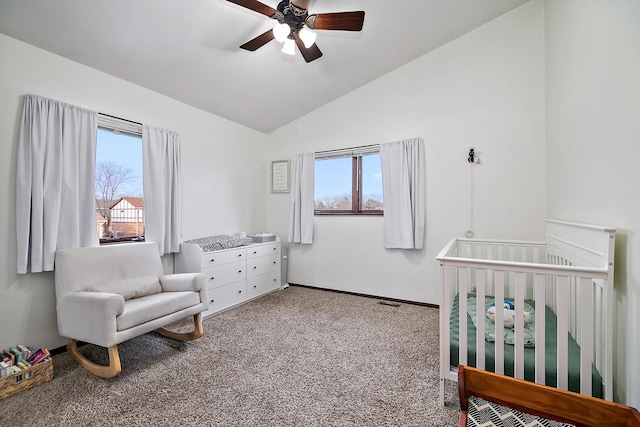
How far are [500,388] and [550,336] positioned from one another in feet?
2.73

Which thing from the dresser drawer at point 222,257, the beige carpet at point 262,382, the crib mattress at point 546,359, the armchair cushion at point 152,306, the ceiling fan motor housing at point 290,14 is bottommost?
the beige carpet at point 262,382

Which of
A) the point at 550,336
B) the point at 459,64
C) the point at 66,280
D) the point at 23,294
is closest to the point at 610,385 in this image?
the point at 550,336

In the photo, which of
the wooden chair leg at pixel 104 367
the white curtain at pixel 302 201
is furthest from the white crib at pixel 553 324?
the white curtain at pixel 302 201

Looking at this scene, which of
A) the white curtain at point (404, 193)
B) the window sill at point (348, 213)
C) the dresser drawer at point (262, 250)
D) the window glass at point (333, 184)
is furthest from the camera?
the window glass at point (333, 184)

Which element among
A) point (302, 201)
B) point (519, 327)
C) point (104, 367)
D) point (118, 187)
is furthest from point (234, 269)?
point (519, 327)

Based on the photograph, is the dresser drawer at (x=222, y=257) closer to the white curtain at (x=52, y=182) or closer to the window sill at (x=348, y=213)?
the white curtain at (x=52, y=182)

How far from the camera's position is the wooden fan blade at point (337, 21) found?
190 centimetres

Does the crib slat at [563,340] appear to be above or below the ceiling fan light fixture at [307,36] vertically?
below

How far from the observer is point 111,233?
2703 millimetres

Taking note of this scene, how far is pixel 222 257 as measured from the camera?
10.3 feet

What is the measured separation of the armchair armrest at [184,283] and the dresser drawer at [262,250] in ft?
3.43

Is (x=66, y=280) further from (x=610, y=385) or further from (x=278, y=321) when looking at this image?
(x=610, y=385)

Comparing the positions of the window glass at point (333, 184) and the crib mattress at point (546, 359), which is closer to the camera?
the crib mattress at point (546, 359)

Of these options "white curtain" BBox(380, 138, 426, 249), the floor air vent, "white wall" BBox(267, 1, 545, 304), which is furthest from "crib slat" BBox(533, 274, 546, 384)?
the floor air vent
